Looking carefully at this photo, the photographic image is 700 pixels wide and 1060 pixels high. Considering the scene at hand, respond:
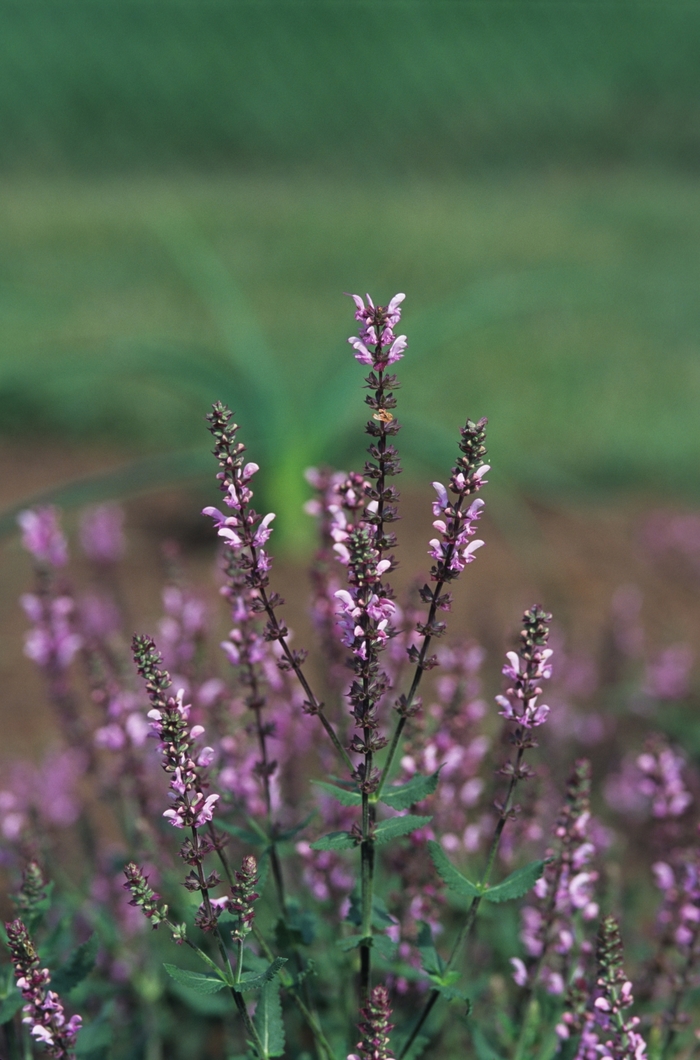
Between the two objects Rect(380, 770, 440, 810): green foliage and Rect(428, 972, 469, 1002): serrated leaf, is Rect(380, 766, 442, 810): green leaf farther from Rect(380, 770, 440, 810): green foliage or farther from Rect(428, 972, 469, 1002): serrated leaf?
Rect(428, 972, 469, 1002): serrated leaf

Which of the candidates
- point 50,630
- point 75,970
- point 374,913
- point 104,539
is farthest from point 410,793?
point 104,539

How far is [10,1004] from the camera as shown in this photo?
172 centimetres

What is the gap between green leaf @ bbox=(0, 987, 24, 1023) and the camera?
5.46 ft

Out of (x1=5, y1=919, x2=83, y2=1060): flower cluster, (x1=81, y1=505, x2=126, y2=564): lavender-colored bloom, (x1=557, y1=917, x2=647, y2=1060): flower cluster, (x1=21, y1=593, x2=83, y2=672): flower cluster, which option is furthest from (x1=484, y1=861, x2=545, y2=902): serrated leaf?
(x1=81, y1=505, x2=126, y2=564): lavender-colored bloom

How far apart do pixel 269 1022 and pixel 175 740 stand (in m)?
→ 0.43

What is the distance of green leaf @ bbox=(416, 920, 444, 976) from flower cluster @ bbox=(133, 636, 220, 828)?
0.40 metres

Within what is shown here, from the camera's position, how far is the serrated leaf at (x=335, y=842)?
4.97 ft

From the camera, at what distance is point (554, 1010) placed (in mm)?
2111

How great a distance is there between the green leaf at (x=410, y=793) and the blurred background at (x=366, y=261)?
0.94m

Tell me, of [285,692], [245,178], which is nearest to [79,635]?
[285,692]

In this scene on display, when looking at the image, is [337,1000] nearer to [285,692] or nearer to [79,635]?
[285,692]

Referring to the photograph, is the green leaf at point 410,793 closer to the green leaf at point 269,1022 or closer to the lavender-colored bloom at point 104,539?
the green leaf at point 269,1022

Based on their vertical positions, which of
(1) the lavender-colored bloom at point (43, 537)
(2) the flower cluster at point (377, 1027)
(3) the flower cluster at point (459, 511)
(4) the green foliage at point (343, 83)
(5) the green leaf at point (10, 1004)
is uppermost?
(4) the green foliage at point (343, 83)

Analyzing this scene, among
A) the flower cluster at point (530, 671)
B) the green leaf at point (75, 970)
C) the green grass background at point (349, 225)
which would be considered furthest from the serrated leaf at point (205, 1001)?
the green grass background at point (349, 225)
